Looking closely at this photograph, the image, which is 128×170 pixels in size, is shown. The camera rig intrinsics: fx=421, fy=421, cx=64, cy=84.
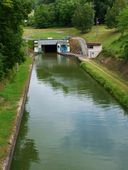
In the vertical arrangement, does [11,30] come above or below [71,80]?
above

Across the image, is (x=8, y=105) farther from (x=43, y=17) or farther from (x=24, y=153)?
(x=43, y=17)

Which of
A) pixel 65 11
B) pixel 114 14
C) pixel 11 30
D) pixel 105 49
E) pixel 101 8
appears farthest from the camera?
pixel 65 11

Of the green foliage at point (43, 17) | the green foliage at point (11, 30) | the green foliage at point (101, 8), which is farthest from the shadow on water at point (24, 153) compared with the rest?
the green foliage at point (43, 17)

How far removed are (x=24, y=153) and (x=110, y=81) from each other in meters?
18.4

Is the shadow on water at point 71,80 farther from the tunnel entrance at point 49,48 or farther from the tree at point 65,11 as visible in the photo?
the tree at point 65,11

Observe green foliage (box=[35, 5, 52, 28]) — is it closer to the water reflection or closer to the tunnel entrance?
the tunnel entrance

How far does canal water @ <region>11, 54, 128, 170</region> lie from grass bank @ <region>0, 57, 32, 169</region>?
890 mm

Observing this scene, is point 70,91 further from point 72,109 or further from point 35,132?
point 35,132

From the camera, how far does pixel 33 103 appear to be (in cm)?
3206

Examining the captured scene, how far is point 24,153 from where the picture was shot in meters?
20.2

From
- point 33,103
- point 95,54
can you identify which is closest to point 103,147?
point 33,103

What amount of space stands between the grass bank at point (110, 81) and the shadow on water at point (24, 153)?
8936 mm

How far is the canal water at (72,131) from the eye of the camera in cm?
1878

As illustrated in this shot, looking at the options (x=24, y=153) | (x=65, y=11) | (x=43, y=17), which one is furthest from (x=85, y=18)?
(x=24, y=153)
